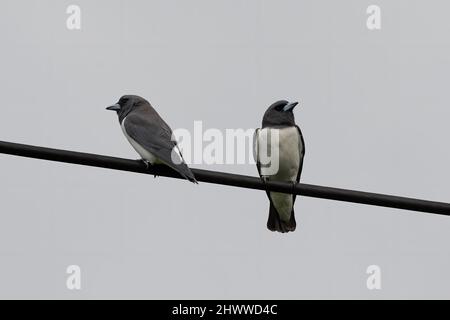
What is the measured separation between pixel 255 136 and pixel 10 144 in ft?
14.8

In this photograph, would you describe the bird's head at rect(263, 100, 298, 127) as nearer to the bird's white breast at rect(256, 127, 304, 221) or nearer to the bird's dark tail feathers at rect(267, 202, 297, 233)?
the bird's white breast at rect(256, 127, 304, 221)

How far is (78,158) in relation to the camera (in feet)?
24.0

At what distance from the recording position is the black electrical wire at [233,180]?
7.22 meters

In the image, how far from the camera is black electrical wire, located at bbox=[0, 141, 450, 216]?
7.22 meters

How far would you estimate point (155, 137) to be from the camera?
977 centimetres

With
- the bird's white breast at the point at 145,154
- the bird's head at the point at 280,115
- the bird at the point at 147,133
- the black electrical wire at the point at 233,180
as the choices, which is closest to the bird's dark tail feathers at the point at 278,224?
the bird's head at the point at 280,115

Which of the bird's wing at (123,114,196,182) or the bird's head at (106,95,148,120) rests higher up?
the bird's head at (106,95,148,120)

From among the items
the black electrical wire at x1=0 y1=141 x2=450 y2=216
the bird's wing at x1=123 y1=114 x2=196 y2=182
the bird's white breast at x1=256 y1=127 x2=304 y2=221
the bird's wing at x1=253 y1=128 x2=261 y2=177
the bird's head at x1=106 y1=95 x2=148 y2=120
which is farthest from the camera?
the bird's wing at x1=253 y1=128 x2=261 y2=177

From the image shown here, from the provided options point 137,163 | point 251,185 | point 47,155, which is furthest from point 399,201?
point 47,155

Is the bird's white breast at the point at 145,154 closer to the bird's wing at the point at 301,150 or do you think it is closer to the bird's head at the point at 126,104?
the bird's head at the point at 126,104

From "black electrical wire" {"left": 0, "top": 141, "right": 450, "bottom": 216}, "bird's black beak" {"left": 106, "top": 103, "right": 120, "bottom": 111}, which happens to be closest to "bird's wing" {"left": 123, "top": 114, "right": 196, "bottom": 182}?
"bird's black beak" {"left": 106, "top": 103, "right": 120, "bottom": 111}

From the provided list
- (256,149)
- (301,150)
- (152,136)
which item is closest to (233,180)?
(152,136)

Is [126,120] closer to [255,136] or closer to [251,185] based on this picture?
[255,136]

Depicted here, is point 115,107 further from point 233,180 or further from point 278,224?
point 233,180
